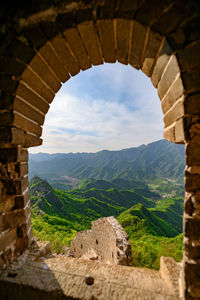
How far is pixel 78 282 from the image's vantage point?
5.09 ft

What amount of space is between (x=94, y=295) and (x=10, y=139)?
195 centimetres

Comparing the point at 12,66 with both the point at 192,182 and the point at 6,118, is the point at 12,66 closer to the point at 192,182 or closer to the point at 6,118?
the point at 6,118

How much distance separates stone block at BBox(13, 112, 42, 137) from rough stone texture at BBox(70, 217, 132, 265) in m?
3.66

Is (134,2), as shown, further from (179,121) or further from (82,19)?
(179,121)

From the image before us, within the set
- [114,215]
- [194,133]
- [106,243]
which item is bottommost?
[114,215]

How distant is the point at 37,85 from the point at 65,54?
1.75ft

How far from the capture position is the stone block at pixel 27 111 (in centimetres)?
170

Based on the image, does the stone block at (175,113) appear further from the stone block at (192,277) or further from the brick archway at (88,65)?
the stone block at (192,277)

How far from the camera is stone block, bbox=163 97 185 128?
4.34ft

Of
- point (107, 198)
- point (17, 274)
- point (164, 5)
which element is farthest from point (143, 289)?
point (107, 198)

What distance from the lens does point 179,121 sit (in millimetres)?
1365

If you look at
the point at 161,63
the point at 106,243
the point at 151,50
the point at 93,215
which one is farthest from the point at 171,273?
the point at 93,215

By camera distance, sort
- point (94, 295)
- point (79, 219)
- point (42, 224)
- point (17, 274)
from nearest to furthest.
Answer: point (94, 295), point (17, 274), point (42, 224), point (79, 219)

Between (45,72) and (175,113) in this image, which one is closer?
(175,113)
